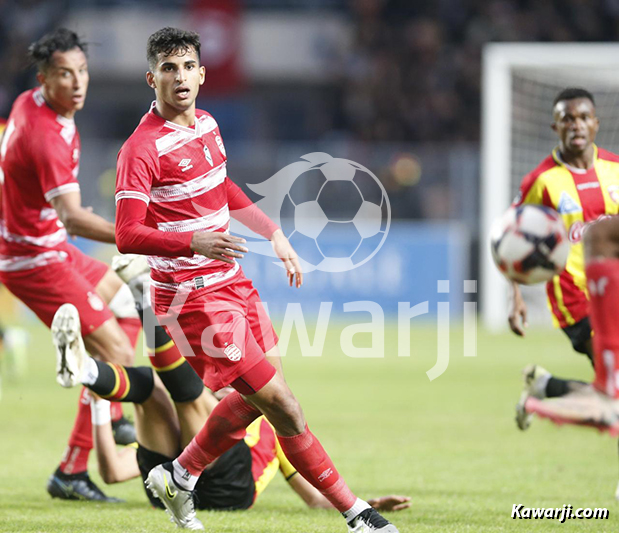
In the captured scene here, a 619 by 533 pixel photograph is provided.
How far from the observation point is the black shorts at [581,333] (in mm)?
6027

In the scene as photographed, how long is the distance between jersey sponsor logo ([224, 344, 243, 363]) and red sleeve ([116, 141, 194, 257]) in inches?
18.0

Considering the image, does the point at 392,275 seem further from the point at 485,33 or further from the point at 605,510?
the point at 605,510

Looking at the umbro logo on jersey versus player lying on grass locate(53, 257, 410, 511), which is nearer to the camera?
the umbro logo on jersey

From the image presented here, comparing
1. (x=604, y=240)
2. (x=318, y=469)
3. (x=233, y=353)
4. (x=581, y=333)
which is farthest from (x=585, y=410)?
(x=581, y=333)

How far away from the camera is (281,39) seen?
74.0ft

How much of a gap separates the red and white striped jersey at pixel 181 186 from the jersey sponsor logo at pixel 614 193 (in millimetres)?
2546

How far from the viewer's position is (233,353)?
4.38 meters

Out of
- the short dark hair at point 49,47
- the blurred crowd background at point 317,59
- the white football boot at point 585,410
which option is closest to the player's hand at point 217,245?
the white football boot at point 585,410

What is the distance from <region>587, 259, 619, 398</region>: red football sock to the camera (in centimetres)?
416

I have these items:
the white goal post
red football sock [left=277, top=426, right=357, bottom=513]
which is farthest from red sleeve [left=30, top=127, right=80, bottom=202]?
the white goal post

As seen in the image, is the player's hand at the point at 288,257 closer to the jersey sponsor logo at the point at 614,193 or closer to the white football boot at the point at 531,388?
the white football boot at the point at 531,388

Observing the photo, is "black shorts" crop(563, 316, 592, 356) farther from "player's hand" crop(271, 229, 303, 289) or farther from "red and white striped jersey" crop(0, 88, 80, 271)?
"red and white striped jersey" crop(0, 88, 80, 271)

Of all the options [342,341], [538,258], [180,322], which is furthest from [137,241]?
[342,341]

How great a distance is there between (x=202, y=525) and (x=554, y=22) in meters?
18.4
